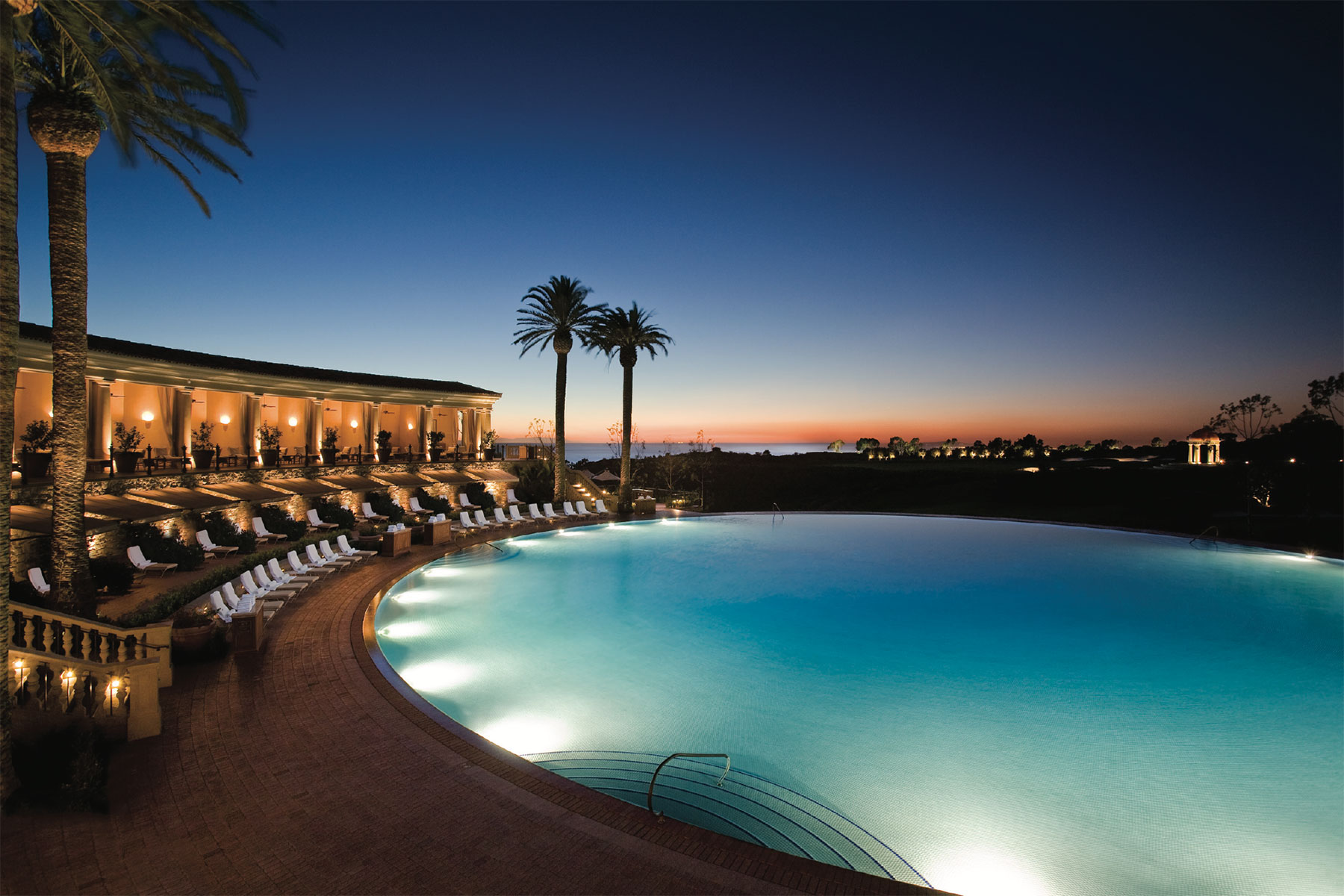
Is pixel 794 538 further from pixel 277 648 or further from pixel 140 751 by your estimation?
pixel 140 751

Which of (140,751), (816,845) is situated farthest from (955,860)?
(140,751)

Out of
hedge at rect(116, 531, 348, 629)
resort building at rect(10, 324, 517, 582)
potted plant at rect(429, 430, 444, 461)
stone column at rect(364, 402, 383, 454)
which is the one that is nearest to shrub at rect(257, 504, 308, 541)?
resort building at rect(10, 324, 517, 582)

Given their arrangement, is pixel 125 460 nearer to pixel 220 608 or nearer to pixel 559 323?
pixel 220 608

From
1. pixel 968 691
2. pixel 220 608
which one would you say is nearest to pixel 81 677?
pixel 220 608

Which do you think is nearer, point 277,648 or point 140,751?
point 140,751

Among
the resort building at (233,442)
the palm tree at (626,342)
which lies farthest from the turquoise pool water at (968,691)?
the palm tree at (626,342)

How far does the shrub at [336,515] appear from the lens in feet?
63.5

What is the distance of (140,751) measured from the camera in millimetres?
5641

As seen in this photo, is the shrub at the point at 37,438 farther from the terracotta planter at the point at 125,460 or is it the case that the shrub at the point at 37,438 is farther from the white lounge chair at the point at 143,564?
the white lounge chair at the point at 143,564

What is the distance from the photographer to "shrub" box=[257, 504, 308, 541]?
17.6 metres

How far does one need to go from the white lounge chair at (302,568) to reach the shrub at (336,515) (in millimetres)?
5582

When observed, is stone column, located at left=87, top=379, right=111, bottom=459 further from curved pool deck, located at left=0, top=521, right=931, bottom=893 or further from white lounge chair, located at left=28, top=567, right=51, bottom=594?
curved pool deck, located at left=0, top=521, right=931, bottom=893

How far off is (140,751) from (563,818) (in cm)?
424

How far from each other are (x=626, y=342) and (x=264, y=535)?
52.7ft
